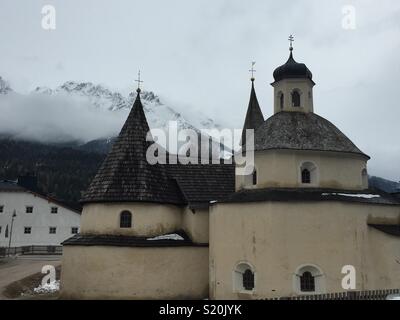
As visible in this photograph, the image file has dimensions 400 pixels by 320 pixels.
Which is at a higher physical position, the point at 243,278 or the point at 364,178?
the point at 364,178

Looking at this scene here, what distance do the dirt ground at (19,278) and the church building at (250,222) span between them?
3.64m

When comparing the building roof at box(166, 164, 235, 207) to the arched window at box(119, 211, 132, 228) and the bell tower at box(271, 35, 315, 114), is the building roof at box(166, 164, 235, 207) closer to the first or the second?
the arched window at box(119, 211, 132, 228)

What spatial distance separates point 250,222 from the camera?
20.1 meters

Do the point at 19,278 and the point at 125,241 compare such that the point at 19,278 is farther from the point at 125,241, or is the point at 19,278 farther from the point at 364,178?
the point at 364,178

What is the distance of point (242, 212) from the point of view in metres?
20.4

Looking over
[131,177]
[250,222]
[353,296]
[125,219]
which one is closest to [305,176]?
[250,222]

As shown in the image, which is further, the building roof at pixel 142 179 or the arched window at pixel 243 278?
the building roof at pixel 142 179

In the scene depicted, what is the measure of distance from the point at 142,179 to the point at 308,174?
8.90m

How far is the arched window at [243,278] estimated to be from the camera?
66.2ft

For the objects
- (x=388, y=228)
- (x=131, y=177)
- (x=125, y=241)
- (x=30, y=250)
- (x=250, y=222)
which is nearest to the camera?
(x=250, y=222)

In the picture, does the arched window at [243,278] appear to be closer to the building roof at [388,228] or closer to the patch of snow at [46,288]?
the building roof at [388,228]

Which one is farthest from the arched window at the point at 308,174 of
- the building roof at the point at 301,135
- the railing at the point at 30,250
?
the railing at the point at 30,250
